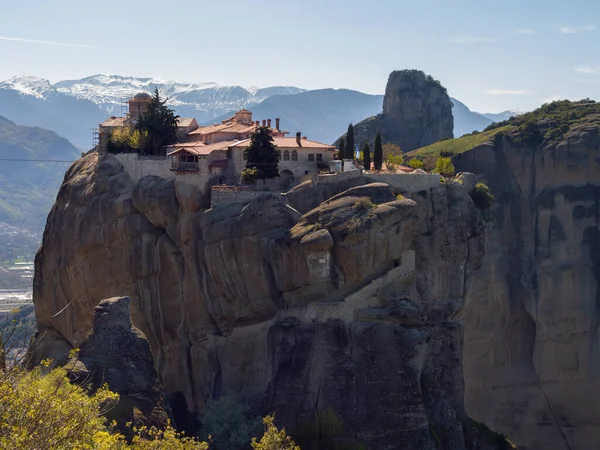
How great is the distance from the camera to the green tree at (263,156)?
6178cm

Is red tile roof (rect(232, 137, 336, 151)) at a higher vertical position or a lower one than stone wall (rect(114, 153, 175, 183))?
higher

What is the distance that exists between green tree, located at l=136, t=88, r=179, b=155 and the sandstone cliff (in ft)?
101

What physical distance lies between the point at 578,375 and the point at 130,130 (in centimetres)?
4355

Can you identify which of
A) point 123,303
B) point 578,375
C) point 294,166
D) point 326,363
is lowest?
point 578,375

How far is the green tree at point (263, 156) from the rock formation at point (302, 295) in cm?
299

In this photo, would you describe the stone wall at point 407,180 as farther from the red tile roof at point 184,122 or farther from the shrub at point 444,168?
the red tile roof at point 184,122

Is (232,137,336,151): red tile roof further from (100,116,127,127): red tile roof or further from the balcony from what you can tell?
(100,116,127,127): red tile roof

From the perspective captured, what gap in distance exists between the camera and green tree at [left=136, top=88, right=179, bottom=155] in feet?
225

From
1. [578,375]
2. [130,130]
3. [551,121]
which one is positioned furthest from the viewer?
[551,121]

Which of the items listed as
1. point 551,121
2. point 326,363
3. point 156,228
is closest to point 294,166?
point 156,228

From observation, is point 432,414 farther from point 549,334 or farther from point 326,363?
point 549,334

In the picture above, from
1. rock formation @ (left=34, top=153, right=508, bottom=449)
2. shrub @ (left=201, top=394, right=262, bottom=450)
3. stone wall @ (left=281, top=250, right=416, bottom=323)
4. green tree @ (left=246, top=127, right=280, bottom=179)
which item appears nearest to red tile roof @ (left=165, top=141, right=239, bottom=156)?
rock formation @ (left=34, top=153, right=508, bottom=449)

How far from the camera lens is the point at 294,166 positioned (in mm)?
63625

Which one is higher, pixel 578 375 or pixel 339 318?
pixel 339 318
